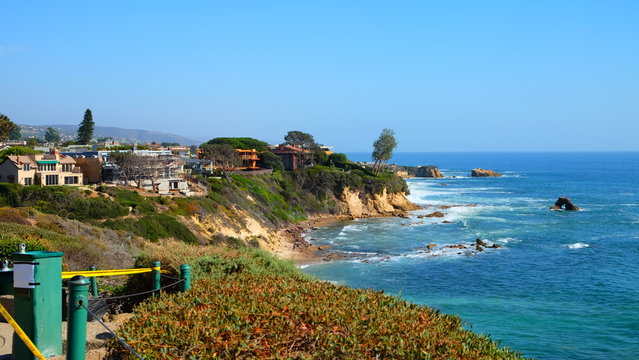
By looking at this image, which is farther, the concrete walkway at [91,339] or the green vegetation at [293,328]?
the concrete walkway at [91,339]

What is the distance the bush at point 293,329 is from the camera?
7.01m

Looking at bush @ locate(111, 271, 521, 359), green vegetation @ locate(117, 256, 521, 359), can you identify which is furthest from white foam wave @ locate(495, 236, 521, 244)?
bush @ locate(111, 271, 521, 359)

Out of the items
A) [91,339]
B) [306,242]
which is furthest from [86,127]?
[91,339]

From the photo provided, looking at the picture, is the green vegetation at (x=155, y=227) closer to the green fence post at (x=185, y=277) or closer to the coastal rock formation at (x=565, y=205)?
the green fence post at (x=185, y=277)

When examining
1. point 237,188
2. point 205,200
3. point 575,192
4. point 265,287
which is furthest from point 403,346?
point 575,192

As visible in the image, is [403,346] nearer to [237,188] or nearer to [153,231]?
[153,231]

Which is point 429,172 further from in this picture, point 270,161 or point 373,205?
point 373,205

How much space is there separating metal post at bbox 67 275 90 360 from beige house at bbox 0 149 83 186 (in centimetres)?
4863

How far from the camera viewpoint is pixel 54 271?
645cm

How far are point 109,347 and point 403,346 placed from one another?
381 centimetres

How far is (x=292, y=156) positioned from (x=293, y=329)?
284 feet

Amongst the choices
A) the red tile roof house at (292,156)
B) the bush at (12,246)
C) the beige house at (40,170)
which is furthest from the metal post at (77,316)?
the red tile roof house at (292,156)

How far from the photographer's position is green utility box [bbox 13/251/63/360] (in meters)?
6.27

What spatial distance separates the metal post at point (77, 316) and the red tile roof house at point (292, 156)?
8594 centimetres
